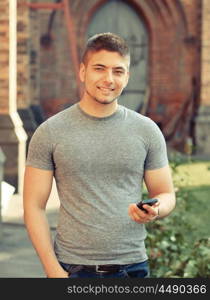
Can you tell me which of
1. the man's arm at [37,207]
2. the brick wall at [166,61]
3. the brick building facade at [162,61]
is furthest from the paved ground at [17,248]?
the brick wall at [166,61]

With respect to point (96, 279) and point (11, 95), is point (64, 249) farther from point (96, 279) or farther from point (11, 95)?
point (11, 95)

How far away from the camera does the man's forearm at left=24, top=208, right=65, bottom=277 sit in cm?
333

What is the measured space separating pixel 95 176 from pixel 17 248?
4.80m

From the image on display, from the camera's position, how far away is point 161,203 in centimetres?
336

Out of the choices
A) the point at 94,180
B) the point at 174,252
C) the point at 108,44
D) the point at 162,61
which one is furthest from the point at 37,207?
the point at 162,61

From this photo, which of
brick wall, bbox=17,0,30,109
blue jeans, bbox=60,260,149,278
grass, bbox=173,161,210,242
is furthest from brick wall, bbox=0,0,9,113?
blue jeans, bbox=60,260,149,278

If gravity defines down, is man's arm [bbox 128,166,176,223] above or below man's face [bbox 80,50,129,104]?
below

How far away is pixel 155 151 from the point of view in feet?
11.4

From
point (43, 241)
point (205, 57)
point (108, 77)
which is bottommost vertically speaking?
point (205, 57)

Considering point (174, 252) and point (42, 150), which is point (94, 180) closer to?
point (42, 150)

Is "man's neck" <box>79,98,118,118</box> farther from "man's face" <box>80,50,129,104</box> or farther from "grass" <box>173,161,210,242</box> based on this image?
"grass" <box>173,161,210,242</box>

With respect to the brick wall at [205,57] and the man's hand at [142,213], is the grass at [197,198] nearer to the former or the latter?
the brick wall at [205,57]

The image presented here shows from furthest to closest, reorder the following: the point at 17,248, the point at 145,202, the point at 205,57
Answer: the point at 205,57, the point at 17,248, the point at 145,202

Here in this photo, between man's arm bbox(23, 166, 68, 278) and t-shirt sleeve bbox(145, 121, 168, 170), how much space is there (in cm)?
41
